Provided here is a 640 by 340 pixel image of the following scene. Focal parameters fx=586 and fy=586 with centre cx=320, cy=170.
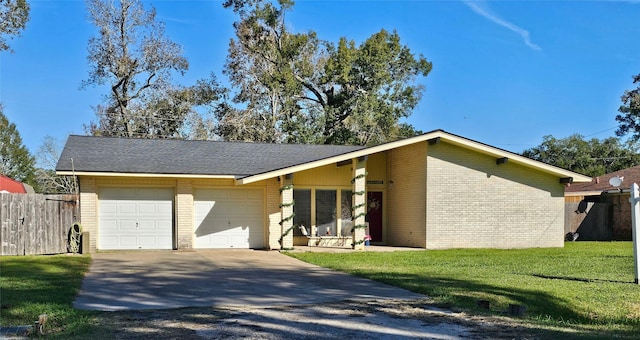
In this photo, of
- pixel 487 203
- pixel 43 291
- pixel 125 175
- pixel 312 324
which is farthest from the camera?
pixel 487 203

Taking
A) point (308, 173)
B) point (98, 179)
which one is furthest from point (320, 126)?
point (98, 179)

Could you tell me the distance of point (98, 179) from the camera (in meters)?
17.7

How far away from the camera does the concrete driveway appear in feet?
28.9

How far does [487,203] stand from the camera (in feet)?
64.2

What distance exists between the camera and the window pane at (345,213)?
20234 mm

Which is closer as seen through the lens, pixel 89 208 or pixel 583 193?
pixel 89 208

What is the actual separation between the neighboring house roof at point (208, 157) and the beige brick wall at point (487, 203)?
47cm

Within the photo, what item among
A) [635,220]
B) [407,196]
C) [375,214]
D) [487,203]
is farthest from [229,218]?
[635,220]

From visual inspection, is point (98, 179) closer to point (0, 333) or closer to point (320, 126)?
point (0, 333)

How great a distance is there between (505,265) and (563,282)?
9.77 feet

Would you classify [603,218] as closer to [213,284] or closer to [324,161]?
[324,161]

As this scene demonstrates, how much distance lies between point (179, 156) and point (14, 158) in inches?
1450

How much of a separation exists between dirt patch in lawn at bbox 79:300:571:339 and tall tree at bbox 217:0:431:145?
2698 centimetres

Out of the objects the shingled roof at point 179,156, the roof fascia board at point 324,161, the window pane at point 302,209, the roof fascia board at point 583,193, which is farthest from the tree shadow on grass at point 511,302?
the roof fascia board at point 583,193
